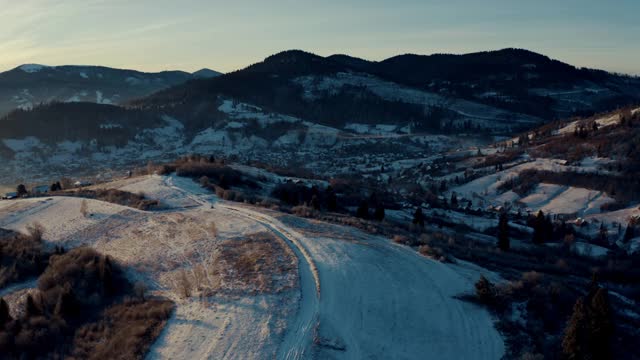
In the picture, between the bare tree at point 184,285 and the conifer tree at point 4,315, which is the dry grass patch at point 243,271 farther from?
the conifer tree at point 4,315

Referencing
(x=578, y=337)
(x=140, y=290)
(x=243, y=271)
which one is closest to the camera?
(x=578, y=337)

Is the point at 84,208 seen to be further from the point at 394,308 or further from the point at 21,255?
the point at 394,308

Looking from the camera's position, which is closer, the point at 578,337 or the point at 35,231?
the point at 578,337

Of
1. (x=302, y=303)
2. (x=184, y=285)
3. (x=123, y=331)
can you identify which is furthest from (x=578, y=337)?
(x=123, y=331)

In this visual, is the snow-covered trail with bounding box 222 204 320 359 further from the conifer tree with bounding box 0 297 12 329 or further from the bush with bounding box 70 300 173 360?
the conifer tree with bounding box 0 297 12 329

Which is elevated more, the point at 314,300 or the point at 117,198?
the point at 117,198

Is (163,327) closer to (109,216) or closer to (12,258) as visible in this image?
(12,258)

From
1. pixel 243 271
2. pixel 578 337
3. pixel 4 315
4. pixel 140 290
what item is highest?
pixel 243 271

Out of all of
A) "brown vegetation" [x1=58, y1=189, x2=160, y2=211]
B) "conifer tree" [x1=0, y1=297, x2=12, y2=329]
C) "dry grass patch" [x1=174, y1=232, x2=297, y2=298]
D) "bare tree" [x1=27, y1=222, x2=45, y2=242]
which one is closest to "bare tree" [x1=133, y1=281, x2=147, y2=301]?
"dry grass patch" [x1=174, y1=232, x2=297, y2=298]

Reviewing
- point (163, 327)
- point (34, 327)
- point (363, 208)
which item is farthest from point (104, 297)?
point (363, 208)
